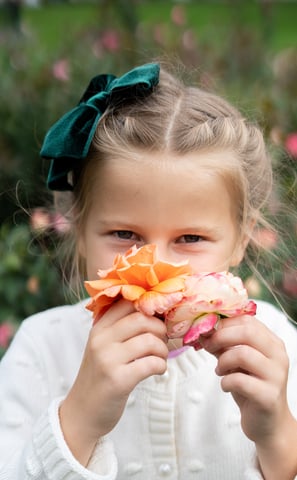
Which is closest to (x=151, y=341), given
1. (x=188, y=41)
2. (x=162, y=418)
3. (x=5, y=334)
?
(x=162, y=418)

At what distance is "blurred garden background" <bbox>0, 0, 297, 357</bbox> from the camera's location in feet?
9.24

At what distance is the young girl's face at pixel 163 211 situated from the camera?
1864 millimetres

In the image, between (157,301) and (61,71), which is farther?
(61,71)

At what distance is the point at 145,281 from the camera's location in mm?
1612

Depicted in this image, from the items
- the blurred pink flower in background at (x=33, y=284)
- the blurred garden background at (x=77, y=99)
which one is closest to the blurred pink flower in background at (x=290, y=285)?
the blurred garden background at (x=77, y=99)

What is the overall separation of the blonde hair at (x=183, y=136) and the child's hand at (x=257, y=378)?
0.50 metres

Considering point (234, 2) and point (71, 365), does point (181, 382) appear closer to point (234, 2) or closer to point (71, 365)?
point (71, 365)

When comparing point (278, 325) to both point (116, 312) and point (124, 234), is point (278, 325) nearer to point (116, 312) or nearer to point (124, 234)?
point (124, 234)

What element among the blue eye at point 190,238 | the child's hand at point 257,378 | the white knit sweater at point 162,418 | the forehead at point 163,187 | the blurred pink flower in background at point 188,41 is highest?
the forehead at point 163,187

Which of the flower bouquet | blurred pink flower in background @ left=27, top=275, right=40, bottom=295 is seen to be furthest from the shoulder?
blurred pink flower in background @ left=27, top=275, right=40, bottom=295

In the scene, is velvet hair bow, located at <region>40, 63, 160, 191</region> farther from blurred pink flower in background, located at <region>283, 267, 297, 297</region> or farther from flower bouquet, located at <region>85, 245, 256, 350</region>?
blurred pink flower in background, located at <region>283, 267, 297, 297</region>

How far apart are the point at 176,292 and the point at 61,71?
3.19 meters

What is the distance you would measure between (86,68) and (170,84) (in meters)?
2.60

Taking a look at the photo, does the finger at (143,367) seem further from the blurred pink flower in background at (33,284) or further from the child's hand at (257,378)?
the blurred pink flower in background at (33,284)
